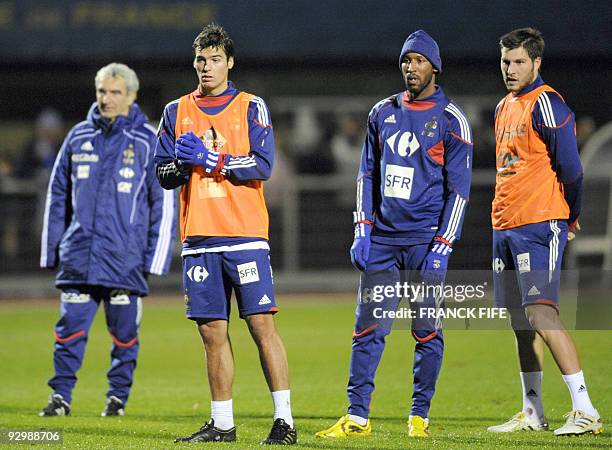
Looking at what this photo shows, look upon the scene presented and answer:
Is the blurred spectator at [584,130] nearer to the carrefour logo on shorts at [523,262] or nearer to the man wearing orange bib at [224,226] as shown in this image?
the carrefour logo on shorts at [523,262]

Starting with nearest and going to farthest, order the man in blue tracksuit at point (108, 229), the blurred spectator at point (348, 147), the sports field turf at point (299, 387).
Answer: the sports field turf at point (299, 387) < the man in blue tracksuit at point (108, 229) < the blurred spectator at point (348, 147)

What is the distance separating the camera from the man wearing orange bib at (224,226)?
745 cm

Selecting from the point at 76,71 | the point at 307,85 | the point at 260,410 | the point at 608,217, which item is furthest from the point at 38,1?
the point at 260,410

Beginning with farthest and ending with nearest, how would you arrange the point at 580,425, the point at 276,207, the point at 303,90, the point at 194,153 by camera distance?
the point at 303,90 < the point at 276,207 < the point at 580,425 < the point at 194,153

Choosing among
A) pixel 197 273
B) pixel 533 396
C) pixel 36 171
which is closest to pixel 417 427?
pixel 533 396

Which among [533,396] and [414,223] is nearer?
[414,223]

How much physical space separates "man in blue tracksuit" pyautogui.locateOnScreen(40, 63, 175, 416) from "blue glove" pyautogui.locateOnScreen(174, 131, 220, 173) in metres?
2.33

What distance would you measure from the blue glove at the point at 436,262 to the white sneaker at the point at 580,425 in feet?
3.87

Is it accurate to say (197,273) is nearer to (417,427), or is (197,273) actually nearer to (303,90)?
(417,427)

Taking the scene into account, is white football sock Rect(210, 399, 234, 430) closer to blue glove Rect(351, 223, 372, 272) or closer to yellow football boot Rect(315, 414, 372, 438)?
yellow football boot Rect(315, 414, 372, 438)

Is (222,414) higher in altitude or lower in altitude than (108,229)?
lower

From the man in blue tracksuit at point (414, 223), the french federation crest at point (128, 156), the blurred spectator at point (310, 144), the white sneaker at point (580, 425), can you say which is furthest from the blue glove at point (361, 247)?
the blurred spectator at point (310, 144)

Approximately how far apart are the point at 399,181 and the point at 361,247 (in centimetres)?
48

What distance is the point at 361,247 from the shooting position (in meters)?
7.89
